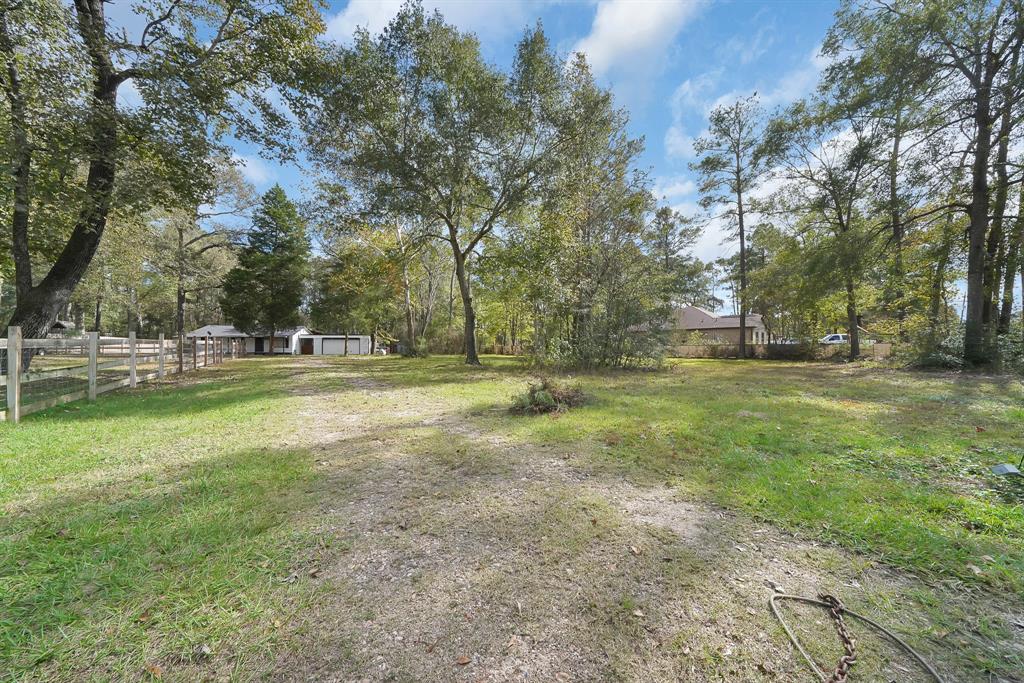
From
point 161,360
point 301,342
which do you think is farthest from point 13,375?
point 301,342

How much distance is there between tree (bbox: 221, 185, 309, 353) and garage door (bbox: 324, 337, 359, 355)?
18.7 ft

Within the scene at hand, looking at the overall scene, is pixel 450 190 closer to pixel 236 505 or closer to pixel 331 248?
pixel 236 505

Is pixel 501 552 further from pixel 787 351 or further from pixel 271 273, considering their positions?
pixel 271 273

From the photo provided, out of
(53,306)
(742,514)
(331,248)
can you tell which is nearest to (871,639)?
(742,514)

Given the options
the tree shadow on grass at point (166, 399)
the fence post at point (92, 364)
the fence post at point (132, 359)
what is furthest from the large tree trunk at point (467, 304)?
the fence post at point (92, 364)

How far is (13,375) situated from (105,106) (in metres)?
5.23

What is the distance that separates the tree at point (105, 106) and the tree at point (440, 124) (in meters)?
2.31

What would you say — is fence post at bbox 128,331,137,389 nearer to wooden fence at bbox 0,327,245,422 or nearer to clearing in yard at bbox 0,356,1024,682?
wooden fence at bbox 0,327,245,422

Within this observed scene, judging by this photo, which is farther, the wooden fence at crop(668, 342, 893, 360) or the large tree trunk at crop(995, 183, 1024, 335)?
the wooden fence at crop(668, 342, 893, 360)

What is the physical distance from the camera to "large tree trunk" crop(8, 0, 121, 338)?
731 centimetres

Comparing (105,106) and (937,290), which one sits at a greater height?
(105,106)

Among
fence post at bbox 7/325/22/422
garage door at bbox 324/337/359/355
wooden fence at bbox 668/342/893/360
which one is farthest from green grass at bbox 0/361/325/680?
garage door at bbox 324/337/359/355

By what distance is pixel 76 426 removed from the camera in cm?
521

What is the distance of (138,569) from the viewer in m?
2.13
